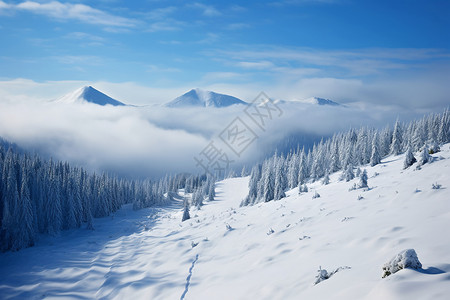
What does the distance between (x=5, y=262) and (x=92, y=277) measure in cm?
1669

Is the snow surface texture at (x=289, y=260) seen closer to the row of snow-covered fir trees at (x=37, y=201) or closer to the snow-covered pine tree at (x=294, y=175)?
the row of snow-covered fir trees at (x=37, y=201)

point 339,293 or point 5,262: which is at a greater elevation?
point 339,293

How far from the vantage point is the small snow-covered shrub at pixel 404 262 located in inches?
261

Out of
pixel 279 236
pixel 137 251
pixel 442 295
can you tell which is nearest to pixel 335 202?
pixel 279 236

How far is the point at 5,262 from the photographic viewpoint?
92.6 ft

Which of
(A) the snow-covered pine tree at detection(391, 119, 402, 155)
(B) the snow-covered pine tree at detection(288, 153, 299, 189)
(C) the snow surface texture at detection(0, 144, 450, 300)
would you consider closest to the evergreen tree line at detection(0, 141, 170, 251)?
(C) the snow surface texture at detection(0, 144, 450, 300)

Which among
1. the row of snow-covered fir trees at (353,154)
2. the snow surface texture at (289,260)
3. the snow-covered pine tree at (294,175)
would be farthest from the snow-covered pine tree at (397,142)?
the snow surface texture at (289,260)

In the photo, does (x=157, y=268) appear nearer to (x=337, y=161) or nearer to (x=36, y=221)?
(x=36, y=221)

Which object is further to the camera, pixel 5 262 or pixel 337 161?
pixel 337 161

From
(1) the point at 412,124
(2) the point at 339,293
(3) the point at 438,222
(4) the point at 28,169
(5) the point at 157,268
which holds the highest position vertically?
(1) the point at 412,124

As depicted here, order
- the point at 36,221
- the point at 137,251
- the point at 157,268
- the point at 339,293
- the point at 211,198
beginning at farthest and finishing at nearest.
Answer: the point at 211,198 → the point at 36,221 → the point at 137,251 → the point at 157,268 → the point at 339,293

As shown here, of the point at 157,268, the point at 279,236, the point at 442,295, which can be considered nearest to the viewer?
the point at 442,295

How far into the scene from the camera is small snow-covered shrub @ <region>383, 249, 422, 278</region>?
21.7 feet

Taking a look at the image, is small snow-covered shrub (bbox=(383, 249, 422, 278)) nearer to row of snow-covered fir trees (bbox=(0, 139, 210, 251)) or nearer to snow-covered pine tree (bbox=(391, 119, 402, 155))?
row of snow-covered fir trees (bbox=(0, 139, 210, 251))
